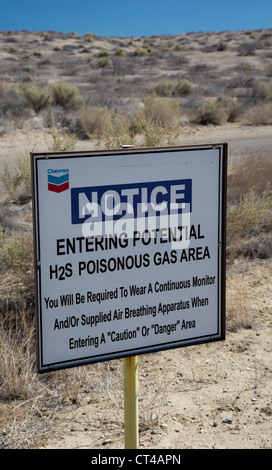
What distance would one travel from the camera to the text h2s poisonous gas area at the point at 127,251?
250 centimetres

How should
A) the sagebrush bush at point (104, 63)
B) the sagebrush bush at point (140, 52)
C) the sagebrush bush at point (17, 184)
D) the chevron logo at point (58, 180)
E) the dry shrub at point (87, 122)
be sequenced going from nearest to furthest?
the chevron logo at point (58, 180) → the sagebrush bush at point (17, 184) → the dry shrub at point (87, 122) → the sagebrush bush at point (104, 63) → the sagebrush bush at point (140, 52)

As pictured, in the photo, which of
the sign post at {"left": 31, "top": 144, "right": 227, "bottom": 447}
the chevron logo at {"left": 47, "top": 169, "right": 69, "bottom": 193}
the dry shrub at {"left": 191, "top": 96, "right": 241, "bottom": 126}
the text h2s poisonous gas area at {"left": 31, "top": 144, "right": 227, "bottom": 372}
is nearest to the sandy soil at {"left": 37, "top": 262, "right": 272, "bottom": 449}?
the sign post at {"left": 31, "top": 144, "right": 227, "bottom": 447}

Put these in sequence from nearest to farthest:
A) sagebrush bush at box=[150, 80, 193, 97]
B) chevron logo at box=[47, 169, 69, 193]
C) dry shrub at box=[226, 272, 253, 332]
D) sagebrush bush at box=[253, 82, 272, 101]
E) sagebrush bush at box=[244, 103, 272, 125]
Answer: chevron logo at box=[47, 169, 69, 193], dry shrub at box=[226, 272, 253, 332], sagebrush bush at box=[244, 103, 272, 125], sagebrush bush at box=[253, 82, 272, 101], sagebrush bush at box=[150, 80, 193, 97]

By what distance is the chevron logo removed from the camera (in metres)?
2.45

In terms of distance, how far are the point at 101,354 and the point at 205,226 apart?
782 mm

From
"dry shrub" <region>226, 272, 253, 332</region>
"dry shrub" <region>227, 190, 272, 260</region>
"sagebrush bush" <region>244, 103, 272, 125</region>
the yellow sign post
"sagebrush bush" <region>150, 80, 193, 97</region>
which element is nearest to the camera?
the yellow sign post

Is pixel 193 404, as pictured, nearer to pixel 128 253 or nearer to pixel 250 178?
pixel 128 253

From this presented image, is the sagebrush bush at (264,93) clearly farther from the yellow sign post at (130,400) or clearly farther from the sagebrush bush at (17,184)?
the yellow sign post at (130,400)

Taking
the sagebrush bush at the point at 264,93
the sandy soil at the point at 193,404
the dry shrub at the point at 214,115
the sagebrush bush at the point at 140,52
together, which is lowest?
the sandy soil at the point at 193,404

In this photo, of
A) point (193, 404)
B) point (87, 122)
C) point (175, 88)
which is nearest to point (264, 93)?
point (175, 88)

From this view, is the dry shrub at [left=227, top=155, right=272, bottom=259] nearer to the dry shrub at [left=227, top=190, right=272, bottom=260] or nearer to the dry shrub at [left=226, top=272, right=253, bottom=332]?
the dry shrub at [left=227, top=190, right=272, bottom=260]

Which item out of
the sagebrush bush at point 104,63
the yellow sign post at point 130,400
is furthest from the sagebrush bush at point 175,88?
the yellow sign post at point 130,400
